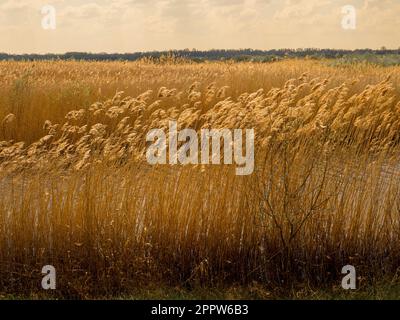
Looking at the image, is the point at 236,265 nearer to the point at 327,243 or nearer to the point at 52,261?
the point at 327,243

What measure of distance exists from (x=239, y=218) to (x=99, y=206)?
47.9 inches

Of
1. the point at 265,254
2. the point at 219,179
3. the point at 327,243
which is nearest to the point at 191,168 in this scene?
the point at 219,179

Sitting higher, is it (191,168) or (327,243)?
(191,168)

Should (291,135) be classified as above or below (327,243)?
above

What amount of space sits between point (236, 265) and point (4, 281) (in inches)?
78.8

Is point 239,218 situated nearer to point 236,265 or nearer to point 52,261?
point 236,265

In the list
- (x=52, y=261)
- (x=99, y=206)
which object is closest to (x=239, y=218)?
(x=99, y=206)

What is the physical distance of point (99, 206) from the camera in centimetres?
520

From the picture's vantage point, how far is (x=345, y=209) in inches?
208
